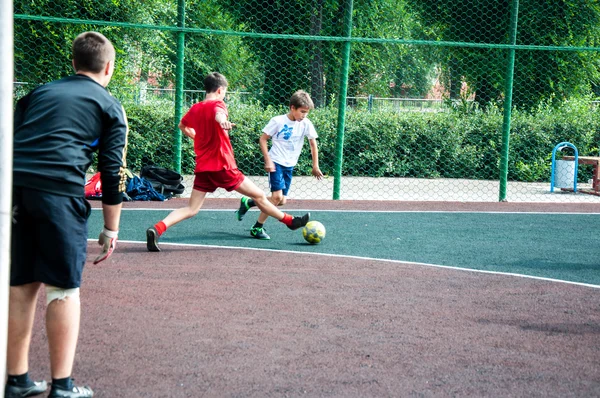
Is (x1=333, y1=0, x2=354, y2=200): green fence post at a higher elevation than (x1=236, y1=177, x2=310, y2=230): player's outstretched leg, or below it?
higher

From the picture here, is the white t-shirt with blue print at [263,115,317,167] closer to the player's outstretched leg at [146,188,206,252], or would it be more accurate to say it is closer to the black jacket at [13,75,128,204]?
the player's outstretched leg at [146,188,206,252]

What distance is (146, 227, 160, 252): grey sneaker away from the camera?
8.14 meters

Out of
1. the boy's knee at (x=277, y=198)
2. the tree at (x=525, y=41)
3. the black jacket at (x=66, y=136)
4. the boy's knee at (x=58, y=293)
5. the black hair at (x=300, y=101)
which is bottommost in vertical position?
the boy's knee at (x=58, y=293)

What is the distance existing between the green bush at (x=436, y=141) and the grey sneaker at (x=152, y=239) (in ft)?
29.4

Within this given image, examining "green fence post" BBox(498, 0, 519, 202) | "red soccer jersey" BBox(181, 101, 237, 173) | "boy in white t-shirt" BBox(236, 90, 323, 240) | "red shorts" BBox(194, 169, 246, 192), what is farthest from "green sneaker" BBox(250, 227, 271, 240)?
"green fence post" BBox(498, 0, 519, 202)

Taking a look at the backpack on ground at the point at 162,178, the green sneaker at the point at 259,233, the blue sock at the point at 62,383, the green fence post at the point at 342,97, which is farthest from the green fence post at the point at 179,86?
the blue sock at the point at 62,383

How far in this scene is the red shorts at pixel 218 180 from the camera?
831 centimetres

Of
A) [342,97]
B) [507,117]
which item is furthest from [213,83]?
[507,117]

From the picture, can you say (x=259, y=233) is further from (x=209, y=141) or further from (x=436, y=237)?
(x=436, y=237)

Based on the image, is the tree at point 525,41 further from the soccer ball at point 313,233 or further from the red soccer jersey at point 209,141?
the red soccer jersey at point 209,141

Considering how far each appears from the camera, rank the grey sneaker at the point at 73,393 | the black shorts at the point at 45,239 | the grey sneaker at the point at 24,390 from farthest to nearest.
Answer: the grey sneaker at the point at 24,390 < the grey sneaker at the point at 73,393 < the black shorts at the point at 45,239

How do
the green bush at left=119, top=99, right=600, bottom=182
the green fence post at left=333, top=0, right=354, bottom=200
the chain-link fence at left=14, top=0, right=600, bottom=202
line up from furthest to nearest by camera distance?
the green bush at left=119, top=99, right=600, bottom=182 → the chain-link fence at left=14, top=0, right=600, bottom=202 → the green fence post at left=333, top=0, right=354, bottom=200

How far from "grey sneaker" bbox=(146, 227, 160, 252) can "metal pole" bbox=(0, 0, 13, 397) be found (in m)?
5.47

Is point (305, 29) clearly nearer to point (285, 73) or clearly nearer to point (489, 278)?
point (285, 73)
